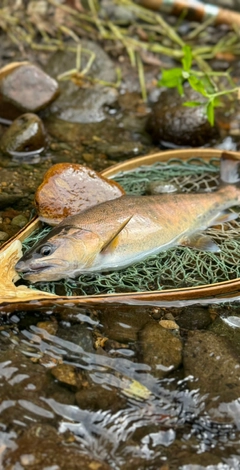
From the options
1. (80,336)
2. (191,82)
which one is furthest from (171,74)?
(80,336)

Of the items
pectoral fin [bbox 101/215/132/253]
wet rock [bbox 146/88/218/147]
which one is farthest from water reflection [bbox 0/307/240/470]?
wet rock [bbox 146/88/218/147]

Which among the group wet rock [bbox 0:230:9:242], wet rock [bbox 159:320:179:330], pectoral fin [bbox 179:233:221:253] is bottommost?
wet rock [bbox 159:320:179:330]

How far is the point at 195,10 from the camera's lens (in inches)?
316

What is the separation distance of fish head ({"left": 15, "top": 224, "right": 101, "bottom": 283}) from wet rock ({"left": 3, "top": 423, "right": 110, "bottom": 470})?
103 centimetres

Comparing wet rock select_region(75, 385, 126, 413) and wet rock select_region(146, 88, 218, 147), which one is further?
wet rock select_region(146, 88, 218, 147)

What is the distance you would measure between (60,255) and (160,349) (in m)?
0.91

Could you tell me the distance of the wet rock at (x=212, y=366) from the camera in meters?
3.41

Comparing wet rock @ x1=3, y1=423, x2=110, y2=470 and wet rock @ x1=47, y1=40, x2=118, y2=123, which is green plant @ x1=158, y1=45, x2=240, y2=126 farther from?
wet rock @ x1=3, y1=423, x2=110, y2=470

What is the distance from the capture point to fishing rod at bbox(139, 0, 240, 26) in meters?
7.93

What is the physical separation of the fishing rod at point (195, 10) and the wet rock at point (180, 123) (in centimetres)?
220

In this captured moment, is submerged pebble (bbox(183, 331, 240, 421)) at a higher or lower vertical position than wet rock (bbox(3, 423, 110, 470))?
lower

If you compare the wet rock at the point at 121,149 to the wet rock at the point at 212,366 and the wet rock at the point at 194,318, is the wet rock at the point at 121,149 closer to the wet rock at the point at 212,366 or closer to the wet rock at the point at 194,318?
the wet rock at the point at 194,318

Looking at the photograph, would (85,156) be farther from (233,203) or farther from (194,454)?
(194,454)

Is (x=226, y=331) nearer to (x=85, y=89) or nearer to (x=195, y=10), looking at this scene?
(x=85, y=89)
